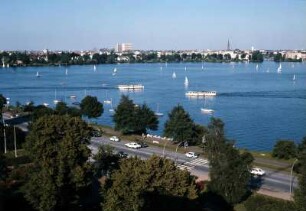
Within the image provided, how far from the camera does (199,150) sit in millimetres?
13461

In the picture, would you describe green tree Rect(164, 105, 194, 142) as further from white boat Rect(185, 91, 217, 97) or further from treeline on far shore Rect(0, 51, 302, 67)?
→ treeline on far shore Rect(0, 51, 302, 67)

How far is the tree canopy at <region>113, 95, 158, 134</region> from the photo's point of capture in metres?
15.7

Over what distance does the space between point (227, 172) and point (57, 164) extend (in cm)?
294

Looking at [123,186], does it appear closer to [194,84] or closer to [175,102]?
[175,102]

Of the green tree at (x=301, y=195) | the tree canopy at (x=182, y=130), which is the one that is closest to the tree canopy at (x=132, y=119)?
the tree canopy at (x=182, y=130)

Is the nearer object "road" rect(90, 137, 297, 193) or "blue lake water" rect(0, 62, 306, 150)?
"road" rect(90, 137, 297, 193)

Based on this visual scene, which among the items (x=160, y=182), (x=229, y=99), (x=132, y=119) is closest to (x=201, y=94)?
(x=229, y=99)

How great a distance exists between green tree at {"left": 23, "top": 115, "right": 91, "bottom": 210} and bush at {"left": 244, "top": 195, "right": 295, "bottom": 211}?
2694mm

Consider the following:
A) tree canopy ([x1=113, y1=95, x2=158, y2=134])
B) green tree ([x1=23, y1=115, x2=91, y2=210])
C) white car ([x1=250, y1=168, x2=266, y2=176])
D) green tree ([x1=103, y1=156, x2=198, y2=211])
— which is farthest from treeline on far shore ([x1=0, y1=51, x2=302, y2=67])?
green tree ([x1=103, y1=156, x2=198, y2=211])

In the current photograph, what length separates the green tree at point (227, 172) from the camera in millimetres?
8570

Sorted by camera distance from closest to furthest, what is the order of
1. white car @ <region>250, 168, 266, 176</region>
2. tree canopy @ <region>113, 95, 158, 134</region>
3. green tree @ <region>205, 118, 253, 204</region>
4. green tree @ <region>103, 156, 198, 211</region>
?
green tree @ <region>103, 156, 198, 211</region> → green tree @ <region>205, 118, 253, 204</region> → white car @ <region>250, 168, 266, 176</region> → tree canopy @ <region>113, 95, 158, 134</region>

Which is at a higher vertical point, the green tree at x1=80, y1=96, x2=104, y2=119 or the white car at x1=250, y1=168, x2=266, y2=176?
the green tree at x1=80, y1=96, x2=104, y2=119

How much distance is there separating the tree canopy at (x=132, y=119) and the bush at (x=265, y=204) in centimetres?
764

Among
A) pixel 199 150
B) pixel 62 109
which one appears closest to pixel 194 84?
pixel 62 109
